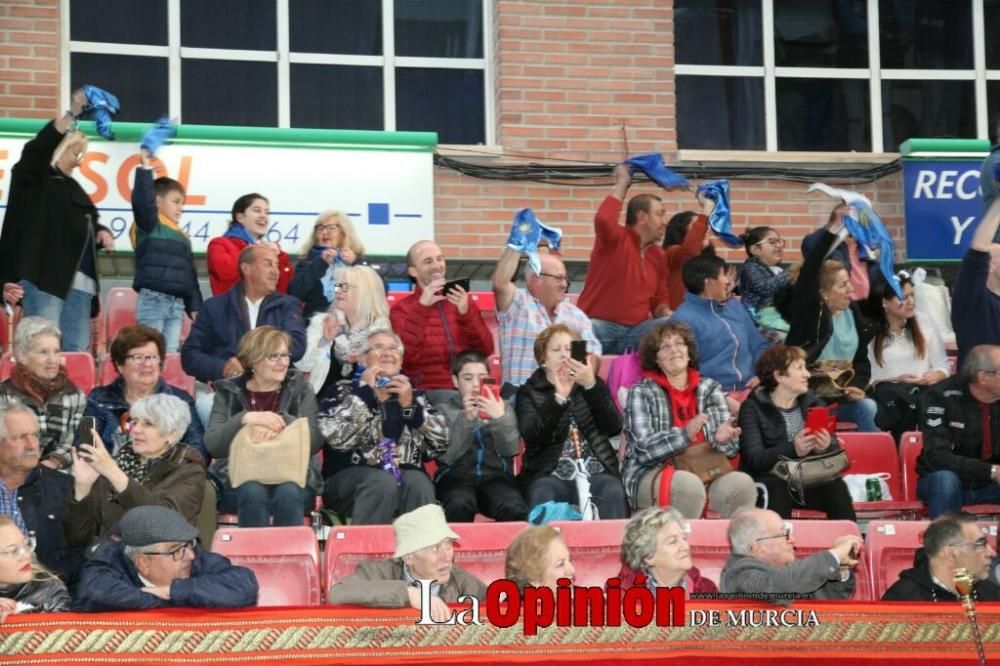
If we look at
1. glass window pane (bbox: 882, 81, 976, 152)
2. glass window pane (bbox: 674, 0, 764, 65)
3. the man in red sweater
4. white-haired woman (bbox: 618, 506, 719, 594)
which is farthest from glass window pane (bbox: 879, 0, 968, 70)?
white-haired woman (bbox: 618, 506, 719, 594)

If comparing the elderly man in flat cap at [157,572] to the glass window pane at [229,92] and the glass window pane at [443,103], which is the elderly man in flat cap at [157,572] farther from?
the glass window pane at [443,103]

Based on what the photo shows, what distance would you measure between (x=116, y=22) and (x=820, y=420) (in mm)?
6838

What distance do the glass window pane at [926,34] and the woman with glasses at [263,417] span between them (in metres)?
7.71

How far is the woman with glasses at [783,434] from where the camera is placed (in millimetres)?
8281

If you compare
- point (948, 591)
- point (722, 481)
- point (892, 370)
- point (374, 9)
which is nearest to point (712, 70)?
point (374, 9)

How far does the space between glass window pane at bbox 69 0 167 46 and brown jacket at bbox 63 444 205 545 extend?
6.13 meters

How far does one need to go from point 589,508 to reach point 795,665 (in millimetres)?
1894

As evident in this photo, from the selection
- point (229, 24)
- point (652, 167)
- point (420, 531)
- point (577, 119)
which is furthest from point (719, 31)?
point (420, 531)

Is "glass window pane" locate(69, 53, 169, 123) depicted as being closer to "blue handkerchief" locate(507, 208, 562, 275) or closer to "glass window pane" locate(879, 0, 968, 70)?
"blue handkerchief" locate(507, 208, 562, 275)

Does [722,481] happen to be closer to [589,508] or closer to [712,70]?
[589,508]

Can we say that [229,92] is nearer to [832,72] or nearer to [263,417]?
[832,72]

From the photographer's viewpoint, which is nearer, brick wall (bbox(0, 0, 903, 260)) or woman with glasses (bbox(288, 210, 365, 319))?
woman with glasses (bbox(288, 210, 365, 319))

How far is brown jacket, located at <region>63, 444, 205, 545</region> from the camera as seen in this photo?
6867 millimetres

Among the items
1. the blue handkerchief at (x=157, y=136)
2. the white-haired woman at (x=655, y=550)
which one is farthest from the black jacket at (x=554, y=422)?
the blue handkerchief at (x=157, y=136)
